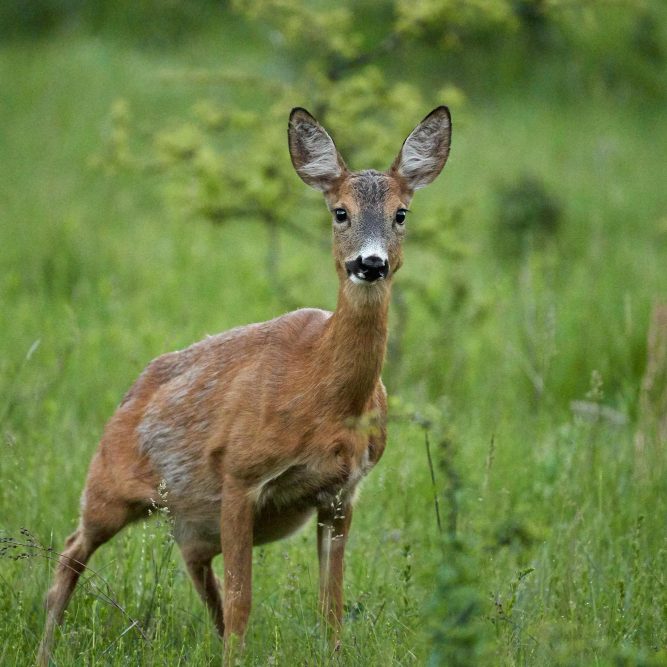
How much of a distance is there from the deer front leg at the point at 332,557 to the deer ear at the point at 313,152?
3.90 feet

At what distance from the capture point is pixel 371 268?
13.1 ft

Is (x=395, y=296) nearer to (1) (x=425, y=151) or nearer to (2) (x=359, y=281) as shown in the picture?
(1) (x=425, y=151)

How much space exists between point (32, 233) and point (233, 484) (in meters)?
5.94

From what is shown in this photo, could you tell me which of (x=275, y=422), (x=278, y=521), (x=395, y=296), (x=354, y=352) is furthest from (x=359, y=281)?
(x=395, y=296)

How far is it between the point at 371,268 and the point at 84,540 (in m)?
1.59

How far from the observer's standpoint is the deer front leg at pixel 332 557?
4.22 m

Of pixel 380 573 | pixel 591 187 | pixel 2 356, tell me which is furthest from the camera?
pixel 591 187

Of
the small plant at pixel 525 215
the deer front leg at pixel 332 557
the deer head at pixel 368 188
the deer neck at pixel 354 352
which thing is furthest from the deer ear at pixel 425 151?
the small plant at pixel 525 215

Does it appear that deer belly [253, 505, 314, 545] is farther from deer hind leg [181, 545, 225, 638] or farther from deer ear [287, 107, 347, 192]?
deer ear [287, 107, 347, 192]

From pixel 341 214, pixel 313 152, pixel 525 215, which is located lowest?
pixel 341 214

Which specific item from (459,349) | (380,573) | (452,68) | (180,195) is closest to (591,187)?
(452,68)

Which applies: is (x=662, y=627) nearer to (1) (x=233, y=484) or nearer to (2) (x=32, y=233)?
(1) (x=233, y=484)

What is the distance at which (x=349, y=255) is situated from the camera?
4227 mm

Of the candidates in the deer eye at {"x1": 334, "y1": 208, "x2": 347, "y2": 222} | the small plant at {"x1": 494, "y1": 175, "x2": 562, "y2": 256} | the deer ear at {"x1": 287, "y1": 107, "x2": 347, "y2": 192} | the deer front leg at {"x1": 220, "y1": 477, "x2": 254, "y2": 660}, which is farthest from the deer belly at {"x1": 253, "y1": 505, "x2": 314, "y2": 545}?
the small plant at {"x1": 494, "y1": 175, "x2": 562, "y2": 256}
